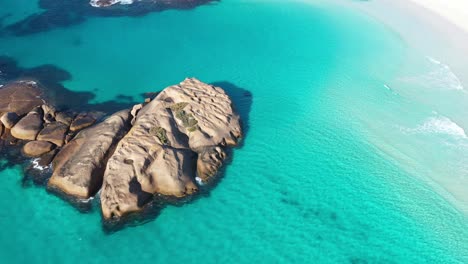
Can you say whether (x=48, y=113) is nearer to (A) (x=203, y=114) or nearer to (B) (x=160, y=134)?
(B) (x=160, y=134)

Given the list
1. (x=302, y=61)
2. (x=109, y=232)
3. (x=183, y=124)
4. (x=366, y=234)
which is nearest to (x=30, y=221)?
(x=109, y=232)

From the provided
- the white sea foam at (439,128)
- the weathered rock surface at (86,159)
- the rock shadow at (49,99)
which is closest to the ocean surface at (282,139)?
the white sea foam at (439,128)

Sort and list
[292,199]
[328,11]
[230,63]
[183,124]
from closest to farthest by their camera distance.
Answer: [292,199], [183,124], [230,63], [328,11]

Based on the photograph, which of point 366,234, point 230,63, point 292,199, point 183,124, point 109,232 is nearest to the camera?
point 109,232

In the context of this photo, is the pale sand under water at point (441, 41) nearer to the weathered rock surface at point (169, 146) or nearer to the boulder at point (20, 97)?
the weathered rock surface at point (169, 146)

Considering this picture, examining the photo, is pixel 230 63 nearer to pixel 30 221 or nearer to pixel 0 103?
pixel 0 103

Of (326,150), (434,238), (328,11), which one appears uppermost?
(328,11)
